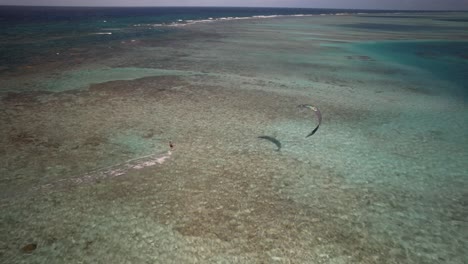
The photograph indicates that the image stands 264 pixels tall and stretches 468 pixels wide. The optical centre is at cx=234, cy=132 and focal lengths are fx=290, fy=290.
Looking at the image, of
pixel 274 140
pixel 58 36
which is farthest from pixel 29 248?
pixel 58 36

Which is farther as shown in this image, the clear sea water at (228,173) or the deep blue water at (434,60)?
the deep blue water at (434,60)

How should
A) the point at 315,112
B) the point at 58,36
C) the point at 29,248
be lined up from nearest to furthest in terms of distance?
the point at 29,248
the point at 315,112
the point at 58,36

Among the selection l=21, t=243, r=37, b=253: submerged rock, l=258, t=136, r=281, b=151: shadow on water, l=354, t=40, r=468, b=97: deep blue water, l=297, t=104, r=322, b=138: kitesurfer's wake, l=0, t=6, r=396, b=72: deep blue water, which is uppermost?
l=0, t=6, r=396, b=72: deep blue water

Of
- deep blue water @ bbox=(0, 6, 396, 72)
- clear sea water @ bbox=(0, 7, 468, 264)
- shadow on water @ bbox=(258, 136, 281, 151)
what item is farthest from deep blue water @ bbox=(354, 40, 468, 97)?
deep blue water @ bbox=(0, 6, 396, 72)

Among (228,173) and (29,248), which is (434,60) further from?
(29,248)

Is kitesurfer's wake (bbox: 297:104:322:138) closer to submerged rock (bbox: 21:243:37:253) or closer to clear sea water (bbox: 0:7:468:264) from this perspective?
clear sea water (bbox: 0:7:468:264)

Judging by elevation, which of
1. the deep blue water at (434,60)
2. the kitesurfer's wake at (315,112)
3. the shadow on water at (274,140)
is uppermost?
the deep blue water at (434,60)

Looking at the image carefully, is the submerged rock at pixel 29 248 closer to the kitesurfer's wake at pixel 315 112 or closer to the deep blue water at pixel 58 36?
the kitesurfer's wake at pixel 315 112

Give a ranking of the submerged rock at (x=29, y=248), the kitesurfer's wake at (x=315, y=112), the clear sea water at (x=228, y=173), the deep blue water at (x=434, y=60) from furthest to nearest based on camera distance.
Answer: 1. the deep blue water at (x=434, y=60)
2. the kitesurfer's wake at (x=315, y=112)
3. the clear sea water at (x=228, y=173)
4. the submerged rock at (x=29, y=248)

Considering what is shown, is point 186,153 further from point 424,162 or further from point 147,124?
point 424,162

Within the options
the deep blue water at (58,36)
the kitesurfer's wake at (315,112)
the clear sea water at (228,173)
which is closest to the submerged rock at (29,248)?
the clear sea water at (228,173)

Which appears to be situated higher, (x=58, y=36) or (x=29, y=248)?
(x=58, y=36)
